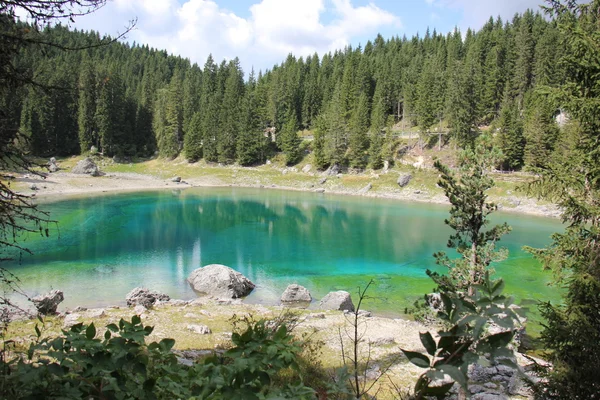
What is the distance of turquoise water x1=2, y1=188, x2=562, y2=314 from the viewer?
2011cm

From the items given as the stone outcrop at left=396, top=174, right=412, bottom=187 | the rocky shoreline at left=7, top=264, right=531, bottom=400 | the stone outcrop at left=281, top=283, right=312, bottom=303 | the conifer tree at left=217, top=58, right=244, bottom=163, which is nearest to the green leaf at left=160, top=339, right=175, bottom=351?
the rocky shoreline at left=7, top=264, right=531, bottom=400

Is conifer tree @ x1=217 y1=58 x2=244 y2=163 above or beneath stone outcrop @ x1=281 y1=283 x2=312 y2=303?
above

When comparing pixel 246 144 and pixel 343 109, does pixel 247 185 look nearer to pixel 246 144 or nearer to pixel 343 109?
pixel 246 144

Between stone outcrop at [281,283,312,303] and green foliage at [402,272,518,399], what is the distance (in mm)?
17743

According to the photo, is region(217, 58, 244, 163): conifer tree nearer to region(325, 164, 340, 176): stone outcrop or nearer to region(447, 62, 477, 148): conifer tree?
region(325, 164, 340, 176): stone outcrop

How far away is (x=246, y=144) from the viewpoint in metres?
73.4

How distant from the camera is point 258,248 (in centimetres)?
2848

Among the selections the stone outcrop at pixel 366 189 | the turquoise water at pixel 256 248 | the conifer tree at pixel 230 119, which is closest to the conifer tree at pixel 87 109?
the conifer tree at pixel 230 119

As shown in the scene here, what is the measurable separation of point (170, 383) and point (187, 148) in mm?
76071

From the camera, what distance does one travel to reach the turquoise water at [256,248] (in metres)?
20.1

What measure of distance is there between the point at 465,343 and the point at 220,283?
19.0m

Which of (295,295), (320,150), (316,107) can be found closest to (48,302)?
(295,295)

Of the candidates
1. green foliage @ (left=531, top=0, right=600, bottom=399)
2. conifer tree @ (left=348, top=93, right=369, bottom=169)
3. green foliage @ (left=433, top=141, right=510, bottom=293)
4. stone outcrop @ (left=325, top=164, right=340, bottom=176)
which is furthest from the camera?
stone outcrop @ (left=325, top=164, right=340, bottom=176)

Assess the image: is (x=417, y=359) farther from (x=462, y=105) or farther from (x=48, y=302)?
(x=462, y=105)
